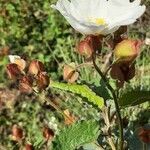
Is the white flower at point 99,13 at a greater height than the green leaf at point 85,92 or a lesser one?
greater

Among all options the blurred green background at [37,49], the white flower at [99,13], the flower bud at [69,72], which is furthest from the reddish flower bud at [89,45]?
the blurred green background at [37,49]

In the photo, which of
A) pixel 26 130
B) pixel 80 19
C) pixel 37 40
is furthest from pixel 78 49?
pixel 37 40

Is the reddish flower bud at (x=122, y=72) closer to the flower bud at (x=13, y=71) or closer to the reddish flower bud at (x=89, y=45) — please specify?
the reddish flower bud at (x=89, y=45)

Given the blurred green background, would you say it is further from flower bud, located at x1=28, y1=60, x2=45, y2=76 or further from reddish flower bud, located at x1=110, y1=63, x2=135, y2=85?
reddish flower bud, located at x1=110, y1=63, x2=135, y2=85

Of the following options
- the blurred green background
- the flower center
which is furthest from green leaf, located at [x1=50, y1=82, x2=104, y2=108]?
the blurred green background

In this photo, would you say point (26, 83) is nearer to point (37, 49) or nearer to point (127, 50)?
point (127, 50)

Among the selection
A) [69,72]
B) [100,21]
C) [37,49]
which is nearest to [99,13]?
[100,21]

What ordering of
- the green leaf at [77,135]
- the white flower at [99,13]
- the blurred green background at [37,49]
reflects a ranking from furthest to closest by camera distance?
the blurred green background at [37,49] < the green leaf at [77,135] < the white flower at [99,13]
